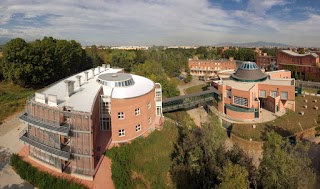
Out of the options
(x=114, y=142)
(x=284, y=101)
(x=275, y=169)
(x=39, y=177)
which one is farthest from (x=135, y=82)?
(x=284, y=101)

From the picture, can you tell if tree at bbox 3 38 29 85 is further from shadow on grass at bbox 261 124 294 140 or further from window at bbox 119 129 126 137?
shadow on grass at bbox 261 124 294 140

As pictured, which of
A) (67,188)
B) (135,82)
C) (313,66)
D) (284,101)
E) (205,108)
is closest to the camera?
(67,188)

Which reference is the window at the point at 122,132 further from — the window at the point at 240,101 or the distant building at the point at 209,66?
the distant building at the point at 209,66

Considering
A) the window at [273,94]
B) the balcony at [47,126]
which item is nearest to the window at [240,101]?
the window at [273,94]

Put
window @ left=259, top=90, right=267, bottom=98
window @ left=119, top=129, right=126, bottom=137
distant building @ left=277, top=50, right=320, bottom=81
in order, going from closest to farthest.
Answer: window @ left=119, top=129, right=126, bottom=137
window @ left=259, top=90, right=267, bottom=98
distant building @ left=277, top=50, right=320, bottom=81

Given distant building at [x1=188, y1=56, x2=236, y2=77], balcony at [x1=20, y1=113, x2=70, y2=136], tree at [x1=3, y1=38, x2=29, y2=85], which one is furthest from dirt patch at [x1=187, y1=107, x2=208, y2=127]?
distant building at [x1=188, y1=56, x2=236, y2=77]

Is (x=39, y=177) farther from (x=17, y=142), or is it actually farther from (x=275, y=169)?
(x=275, y=169)
